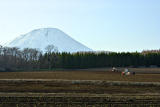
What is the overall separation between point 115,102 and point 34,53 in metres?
124

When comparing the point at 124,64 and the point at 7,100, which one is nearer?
the point at 7,100

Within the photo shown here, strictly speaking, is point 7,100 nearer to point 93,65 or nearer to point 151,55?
point 93,65

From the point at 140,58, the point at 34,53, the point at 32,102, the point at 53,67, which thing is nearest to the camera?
the point at 32,102

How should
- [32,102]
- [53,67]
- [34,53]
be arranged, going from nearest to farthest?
[32,102], [53,67], [34,53]

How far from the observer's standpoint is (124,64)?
122625mm

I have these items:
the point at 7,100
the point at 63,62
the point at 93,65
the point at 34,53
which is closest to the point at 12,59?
the point at 34,53

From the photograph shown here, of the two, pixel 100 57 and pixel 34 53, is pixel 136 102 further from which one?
pixel 34 53

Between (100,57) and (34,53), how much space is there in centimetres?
3942

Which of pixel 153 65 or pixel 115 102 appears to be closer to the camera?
pixel 115 102

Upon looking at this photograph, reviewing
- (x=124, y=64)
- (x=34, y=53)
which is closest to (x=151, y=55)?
(x=124, y=64)

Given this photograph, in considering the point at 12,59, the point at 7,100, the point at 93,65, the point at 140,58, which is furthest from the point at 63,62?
the point at 7,100

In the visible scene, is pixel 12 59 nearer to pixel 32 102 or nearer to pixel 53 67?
pixel 53 67

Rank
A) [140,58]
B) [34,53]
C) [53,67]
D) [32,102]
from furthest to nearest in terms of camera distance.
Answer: [34,53] < [140,58] < [53,67] < [32,102]

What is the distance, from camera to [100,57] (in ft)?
398
